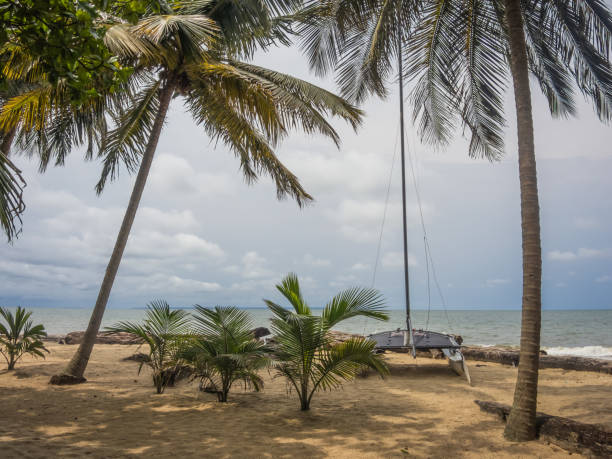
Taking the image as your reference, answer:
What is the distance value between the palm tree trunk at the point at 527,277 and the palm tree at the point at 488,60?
0.03ft

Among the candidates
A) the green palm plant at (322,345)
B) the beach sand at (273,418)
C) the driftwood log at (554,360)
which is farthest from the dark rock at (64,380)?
the driftwood log at (554,360)

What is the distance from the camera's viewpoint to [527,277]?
4.25 metres

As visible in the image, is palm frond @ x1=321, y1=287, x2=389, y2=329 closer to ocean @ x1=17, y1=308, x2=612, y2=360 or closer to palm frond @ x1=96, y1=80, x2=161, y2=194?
ocean @ x1=17, y1=308, x2=612, y2=360

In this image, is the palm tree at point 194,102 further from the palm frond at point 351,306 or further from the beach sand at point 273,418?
the palm frond at point 351,306

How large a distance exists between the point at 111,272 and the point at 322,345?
4.37 meters

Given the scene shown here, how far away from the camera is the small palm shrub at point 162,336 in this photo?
6309 mm

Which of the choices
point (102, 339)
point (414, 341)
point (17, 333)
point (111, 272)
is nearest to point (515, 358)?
point (414, 341)

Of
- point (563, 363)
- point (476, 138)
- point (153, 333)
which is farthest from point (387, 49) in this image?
point (563, 363)

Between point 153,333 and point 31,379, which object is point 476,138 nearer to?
point 153,333

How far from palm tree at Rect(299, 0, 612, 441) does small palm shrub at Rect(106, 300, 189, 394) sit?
497 cm

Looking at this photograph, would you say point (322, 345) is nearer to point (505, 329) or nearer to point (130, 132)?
point (130, 132)

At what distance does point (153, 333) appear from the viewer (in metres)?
6.48

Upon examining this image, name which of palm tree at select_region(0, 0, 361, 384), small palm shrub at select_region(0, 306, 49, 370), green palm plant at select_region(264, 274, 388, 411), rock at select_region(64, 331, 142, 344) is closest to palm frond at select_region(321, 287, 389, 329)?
green palm plant at select_region(264, 274, 388, 411)

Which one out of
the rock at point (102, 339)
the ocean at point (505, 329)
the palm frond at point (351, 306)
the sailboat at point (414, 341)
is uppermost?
the palm frond at point (351, 306)
